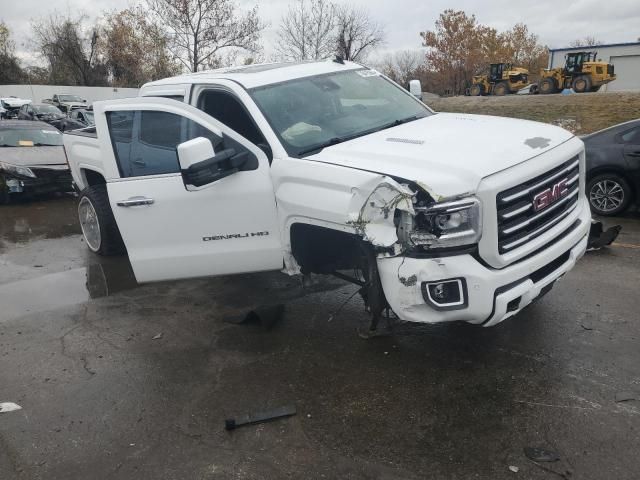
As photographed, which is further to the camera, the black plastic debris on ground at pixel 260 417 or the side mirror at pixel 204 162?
the side mirror at pixel 204 162

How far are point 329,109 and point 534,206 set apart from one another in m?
1.85

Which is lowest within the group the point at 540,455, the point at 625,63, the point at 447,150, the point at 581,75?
the point at 625,63

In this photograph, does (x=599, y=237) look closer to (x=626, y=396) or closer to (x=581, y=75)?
(x=626, y=396)

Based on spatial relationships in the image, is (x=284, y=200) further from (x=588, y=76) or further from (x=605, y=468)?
(x=588, y=76)

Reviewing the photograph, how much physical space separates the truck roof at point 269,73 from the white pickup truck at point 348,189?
27mm

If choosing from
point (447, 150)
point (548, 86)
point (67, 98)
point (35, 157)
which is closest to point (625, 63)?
point (548, 86)

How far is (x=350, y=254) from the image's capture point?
3951 mm

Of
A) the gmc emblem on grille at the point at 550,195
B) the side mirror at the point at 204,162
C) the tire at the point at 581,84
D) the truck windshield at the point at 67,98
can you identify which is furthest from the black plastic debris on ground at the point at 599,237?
the truck windshield at the point at 67,98

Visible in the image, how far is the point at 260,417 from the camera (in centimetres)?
332

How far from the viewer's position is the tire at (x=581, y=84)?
28188 millimetres

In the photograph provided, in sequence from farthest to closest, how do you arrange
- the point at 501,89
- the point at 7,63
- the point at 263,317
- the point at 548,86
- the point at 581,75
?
1. the point at 7,63
2. the point at 501,89
3. the point at 548,86
4. the point at 581,75
5. the point at 263,317

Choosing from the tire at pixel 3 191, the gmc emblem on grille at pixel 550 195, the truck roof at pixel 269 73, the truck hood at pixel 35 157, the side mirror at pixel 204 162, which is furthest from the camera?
the truck hood at pixel 35 157

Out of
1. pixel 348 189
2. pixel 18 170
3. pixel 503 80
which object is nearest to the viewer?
pixel 348 189

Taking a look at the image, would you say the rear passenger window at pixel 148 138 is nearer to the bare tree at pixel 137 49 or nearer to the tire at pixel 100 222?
the tire at pixel 100 222
